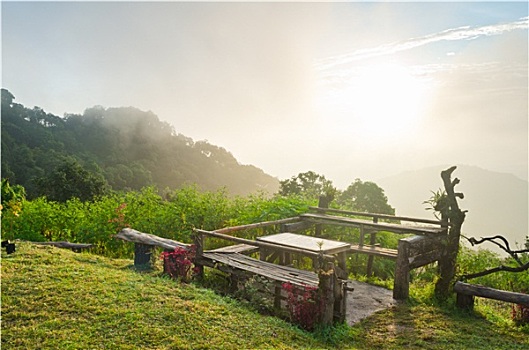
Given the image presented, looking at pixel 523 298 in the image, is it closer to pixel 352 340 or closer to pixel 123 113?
pixel 352 340

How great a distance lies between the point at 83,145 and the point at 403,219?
32.3 meters

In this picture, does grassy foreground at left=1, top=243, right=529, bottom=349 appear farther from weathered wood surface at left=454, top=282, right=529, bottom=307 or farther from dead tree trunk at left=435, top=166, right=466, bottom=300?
dead tree trunk at left=435, top=166, right=466, bottom=300

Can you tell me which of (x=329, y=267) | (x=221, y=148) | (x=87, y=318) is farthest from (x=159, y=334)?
(x=221, y=148)

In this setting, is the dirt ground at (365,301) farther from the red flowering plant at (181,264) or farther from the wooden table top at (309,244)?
the red flowering plant at (181,264)

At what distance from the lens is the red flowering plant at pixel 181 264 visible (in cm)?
741

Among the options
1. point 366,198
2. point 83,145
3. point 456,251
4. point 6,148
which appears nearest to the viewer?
point 456,251

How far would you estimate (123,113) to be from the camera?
154 ft

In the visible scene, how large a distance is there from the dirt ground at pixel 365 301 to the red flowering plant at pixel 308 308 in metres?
0.83

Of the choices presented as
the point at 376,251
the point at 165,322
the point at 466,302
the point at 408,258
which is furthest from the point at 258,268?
the point at 466,302

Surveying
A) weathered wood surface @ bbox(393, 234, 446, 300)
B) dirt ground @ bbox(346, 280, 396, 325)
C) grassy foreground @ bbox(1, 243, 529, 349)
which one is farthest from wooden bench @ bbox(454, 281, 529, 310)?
dirt ground @ bbox(346, 280, 396, 325)

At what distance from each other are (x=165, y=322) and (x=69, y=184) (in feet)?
55.6

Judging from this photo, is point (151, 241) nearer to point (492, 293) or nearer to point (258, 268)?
point (258, 268)

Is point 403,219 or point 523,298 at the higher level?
point 403,219

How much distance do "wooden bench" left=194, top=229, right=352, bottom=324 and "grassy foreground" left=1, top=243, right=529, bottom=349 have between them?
0.32 meters
